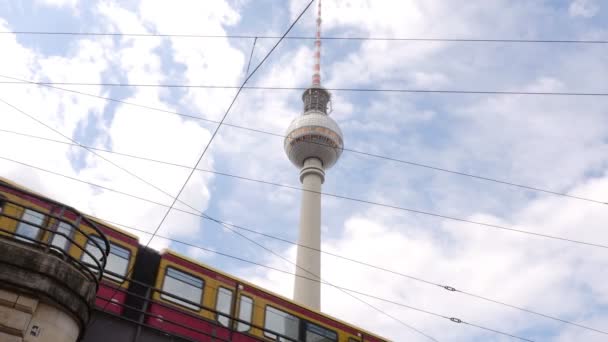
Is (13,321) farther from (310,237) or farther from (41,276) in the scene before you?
(310,237)

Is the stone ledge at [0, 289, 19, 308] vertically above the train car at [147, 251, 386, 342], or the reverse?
the train car at [147, 251, 386, 342]

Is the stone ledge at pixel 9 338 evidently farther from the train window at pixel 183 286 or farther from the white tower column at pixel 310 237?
the white tower column at pixel 310 237

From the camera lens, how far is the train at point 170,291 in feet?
42.0

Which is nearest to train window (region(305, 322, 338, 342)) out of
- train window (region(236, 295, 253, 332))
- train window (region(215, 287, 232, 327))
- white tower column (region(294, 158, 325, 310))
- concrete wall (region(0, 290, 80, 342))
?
train window (region(236, 295, 253, 332))

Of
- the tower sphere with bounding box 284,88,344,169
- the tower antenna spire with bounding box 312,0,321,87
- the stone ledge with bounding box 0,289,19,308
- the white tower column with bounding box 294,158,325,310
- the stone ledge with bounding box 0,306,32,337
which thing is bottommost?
the stone ledge with bounding box 0,306,32,337

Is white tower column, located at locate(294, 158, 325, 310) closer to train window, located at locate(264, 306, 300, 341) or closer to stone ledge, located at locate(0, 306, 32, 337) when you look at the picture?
train window, located at locate(264, 306, 300, 341)

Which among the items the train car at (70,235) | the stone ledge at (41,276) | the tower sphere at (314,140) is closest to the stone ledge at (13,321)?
the stone ledge at (41,276)

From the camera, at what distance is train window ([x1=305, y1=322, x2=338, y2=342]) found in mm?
16891

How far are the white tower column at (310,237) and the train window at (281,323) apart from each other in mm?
34915

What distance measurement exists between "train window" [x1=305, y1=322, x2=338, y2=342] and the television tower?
126 feet

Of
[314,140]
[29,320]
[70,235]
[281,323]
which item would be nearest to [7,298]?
[29,320]

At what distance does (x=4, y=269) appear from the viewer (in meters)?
8.98

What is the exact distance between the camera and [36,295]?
9180 millimetres

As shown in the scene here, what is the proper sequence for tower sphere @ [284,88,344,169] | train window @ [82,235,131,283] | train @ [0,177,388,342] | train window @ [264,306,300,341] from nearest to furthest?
train @ [0,177,388,342] → train window @ [82,235,131,283] → train window @ [264,306,300,341] → tower sphere @ [284,88,344,169]
